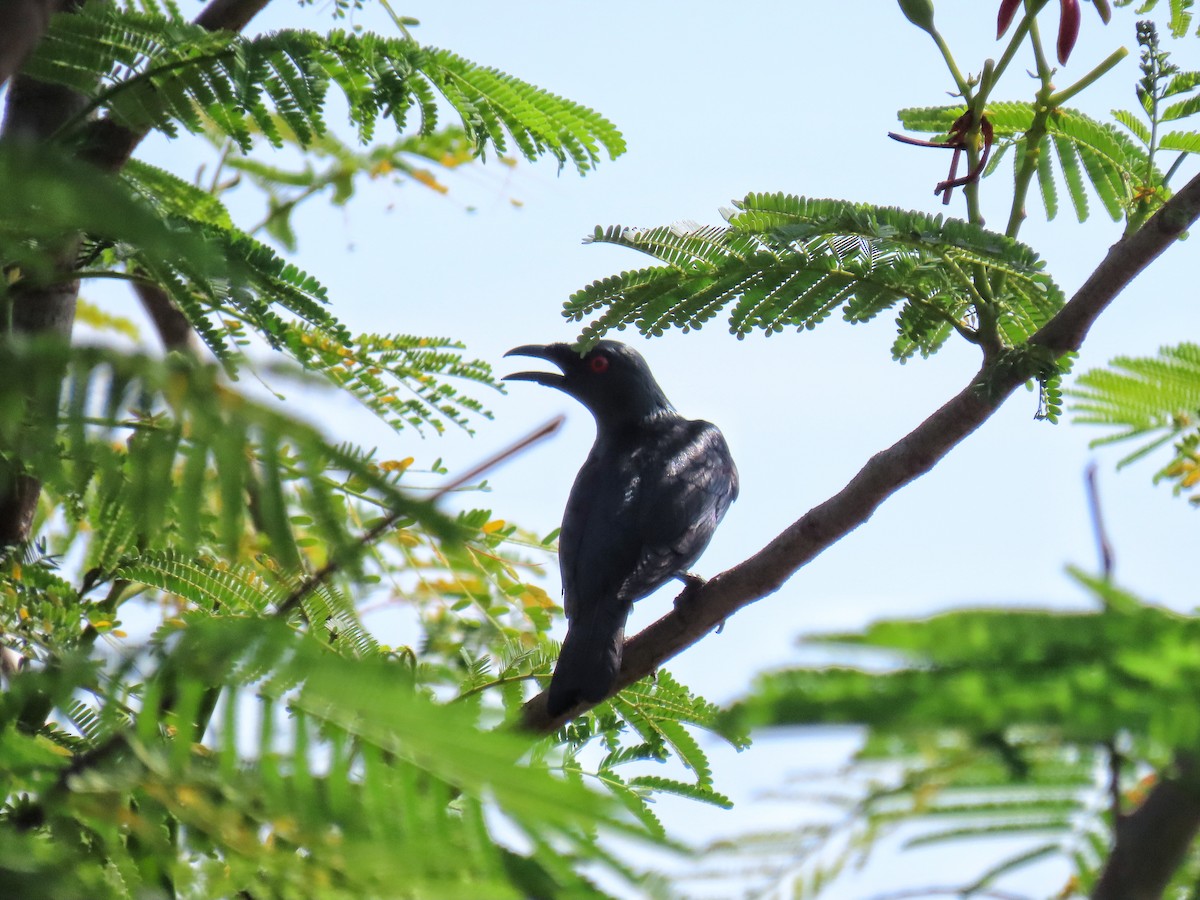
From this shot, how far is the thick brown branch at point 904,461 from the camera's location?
3314 millimetres

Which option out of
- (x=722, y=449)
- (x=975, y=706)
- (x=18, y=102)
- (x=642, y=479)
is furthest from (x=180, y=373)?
(x=722, y=449)

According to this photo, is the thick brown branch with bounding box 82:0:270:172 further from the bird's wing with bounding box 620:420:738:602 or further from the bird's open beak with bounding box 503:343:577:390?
the bird's open beak with bounding box 503:343:577:390

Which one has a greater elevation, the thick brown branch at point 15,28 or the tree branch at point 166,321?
the tree branch at point 166,321

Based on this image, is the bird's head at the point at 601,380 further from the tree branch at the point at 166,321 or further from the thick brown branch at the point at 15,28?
the thick brown branch at the point at 15,28

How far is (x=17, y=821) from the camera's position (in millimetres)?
1611

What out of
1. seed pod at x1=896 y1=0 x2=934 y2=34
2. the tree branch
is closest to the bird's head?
the tree branch

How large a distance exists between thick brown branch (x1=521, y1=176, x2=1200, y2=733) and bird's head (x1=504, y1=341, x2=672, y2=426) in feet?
12.1

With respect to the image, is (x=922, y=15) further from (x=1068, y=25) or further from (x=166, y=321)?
(x=166, y=321)

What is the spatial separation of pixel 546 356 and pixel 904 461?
187 inches

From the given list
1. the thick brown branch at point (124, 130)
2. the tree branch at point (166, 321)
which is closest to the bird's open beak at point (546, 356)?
the tree branch at point (166, 321)

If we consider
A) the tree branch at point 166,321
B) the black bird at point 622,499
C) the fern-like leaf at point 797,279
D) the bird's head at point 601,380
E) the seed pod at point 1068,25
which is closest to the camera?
the seed pod at point 1068,25

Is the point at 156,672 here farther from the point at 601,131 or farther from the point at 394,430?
the point at 601,131

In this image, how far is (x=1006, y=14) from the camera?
11.1ft

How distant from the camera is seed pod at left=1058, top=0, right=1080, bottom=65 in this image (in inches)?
130
